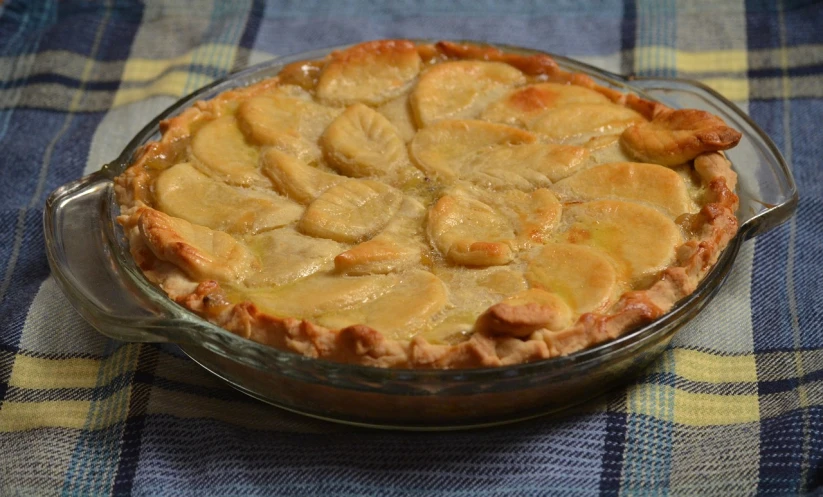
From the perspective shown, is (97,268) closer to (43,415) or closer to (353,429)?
(43,415)

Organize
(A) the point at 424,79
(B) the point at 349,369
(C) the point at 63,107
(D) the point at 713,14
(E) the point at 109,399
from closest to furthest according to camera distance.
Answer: (B) the point at 349,369 → (E) the point at 109,399 → (A) the point at 424,79 → (C) the point at 63,107 → (D) the point at 713,14

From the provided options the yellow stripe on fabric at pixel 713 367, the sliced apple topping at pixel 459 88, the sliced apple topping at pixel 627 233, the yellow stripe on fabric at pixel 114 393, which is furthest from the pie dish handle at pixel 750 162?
the yellow stripe on fabric at pixel 114 393

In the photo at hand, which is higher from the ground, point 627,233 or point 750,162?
point 750,162

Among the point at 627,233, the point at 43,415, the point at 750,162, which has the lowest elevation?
the point at 43,415

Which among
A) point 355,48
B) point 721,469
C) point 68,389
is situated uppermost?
point 355,48

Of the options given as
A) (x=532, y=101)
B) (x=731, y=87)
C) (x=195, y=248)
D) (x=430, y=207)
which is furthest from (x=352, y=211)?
(x=731, y=87)

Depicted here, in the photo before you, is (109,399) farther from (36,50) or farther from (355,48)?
(36,50)

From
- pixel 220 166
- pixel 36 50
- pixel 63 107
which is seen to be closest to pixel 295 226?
pixel 220 166
